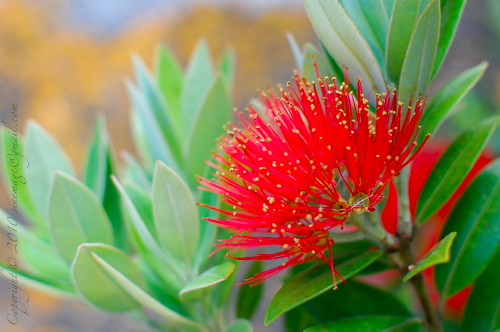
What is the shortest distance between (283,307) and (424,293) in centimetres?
20

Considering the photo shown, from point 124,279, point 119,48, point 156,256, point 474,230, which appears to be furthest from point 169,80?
point 119,48

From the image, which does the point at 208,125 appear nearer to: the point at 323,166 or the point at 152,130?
the point at 152,130

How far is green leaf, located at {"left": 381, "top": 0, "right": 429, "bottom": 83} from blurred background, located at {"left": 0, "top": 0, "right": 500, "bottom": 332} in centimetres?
124

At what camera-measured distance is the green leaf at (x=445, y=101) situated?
1.74 feet

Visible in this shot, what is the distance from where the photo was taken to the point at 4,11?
1.93 metres

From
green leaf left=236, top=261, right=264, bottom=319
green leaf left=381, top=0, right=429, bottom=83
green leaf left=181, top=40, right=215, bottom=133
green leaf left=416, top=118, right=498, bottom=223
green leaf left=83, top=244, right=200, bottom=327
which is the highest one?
green leaf left=381, top=0, right=429, bottom=83

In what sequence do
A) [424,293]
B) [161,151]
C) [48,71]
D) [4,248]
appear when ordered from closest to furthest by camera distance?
[424,293] → [161,151] → [4,248] → [48,71]

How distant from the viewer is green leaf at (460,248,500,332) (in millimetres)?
625

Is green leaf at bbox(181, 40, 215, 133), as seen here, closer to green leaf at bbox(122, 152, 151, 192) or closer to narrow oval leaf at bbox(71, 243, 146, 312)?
green leaf at bbox(122, 152, 151, 192)

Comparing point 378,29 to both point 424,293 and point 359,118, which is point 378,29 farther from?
point 424,293

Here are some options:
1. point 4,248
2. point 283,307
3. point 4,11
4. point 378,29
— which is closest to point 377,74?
point 378,29

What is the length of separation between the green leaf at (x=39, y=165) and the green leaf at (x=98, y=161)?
5cm

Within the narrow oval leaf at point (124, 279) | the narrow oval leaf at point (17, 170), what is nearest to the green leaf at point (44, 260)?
the narrow oval leaf at point (17, 170)

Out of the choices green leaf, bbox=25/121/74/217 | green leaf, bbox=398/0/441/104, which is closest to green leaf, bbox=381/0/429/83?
green leaf, bbox=398/0/441/104
